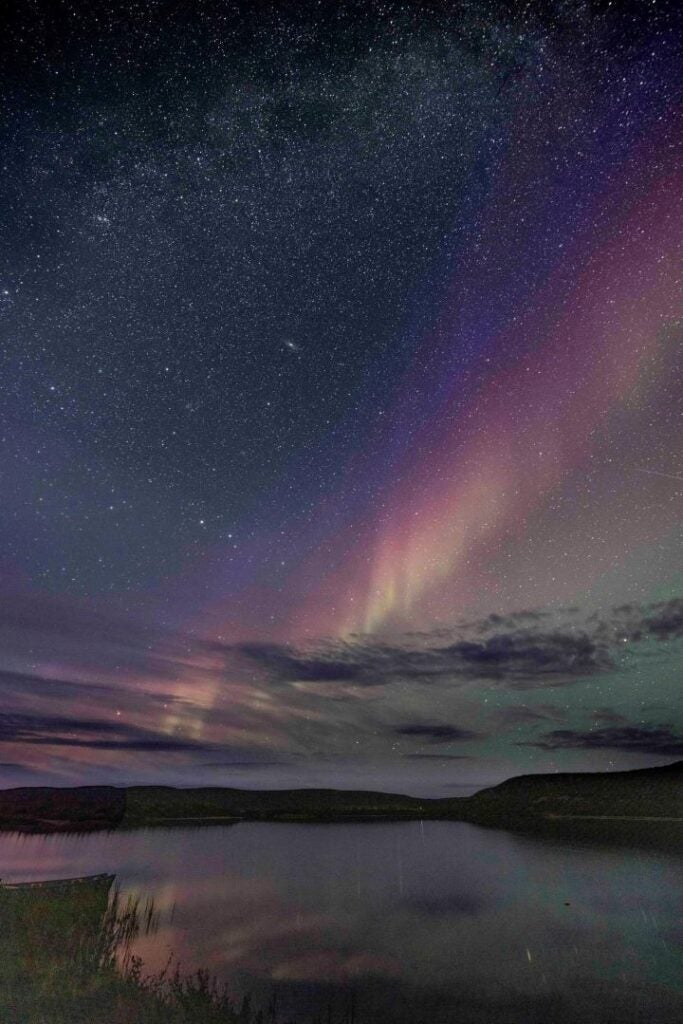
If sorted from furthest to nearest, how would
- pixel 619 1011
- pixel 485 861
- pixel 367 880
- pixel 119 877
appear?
pixel 485 861 < pixel 367 880 < pixel 119 877 < pixel 619 1011

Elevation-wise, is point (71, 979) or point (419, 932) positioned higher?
point (71, 979)

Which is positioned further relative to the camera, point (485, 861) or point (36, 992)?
point (485, 861)

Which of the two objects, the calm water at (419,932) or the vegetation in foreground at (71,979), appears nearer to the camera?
the vegetation in foreground at (71,979)

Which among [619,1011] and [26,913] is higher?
[26,913]

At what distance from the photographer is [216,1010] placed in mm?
20797

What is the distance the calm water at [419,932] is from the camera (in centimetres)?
2931

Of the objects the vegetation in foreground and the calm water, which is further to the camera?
the calm water

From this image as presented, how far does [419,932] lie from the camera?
46.5 meters

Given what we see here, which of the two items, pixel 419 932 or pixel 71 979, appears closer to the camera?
pixel 71 979

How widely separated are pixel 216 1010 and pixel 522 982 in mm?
19978

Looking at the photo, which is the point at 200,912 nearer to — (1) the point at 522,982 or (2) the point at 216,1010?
(1) the point at 522,982

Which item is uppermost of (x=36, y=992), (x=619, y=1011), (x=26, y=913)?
(x=26, y=913)

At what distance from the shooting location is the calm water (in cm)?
2931

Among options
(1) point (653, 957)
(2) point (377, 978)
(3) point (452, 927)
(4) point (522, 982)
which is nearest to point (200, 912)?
(3) point (452, 927)
